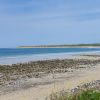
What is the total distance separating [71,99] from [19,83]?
11927 millimetres

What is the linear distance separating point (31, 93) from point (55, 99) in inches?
277

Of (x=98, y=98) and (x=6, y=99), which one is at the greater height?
(x=98, y=98)

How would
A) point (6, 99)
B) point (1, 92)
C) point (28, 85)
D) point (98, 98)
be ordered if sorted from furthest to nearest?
point (28, 85) → point (1, 92) → point (6, 99) → point (98, 98)

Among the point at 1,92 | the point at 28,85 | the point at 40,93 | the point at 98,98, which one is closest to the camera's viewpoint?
the point at 98,98

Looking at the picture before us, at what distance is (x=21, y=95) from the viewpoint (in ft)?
50.7

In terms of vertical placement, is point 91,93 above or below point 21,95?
above

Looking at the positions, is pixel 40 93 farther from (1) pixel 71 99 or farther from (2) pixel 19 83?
(1) pixel 71 99

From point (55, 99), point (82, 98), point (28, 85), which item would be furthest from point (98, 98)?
point (28, 85)

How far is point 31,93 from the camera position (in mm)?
15930

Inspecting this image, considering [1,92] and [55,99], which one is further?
[1,92]

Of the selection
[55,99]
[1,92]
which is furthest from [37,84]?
[55,99]

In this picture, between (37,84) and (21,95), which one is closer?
(21,95)

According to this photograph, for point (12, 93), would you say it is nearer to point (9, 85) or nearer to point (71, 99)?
point (9, 85)

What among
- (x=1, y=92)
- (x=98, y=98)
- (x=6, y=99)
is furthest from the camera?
(x=1, y=92)
